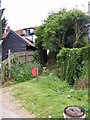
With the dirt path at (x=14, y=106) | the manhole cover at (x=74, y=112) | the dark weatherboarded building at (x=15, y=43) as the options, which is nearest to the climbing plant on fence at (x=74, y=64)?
the dirt path at (x=14, y=106)

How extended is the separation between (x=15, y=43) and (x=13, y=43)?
0.77 ft

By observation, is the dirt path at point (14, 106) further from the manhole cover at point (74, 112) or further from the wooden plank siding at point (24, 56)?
the wooden plank siding at point (24, 56)

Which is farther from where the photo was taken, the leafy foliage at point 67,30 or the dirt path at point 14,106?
the leafy foliage at point 67,30

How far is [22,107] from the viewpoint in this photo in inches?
120

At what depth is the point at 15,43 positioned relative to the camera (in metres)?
11.9

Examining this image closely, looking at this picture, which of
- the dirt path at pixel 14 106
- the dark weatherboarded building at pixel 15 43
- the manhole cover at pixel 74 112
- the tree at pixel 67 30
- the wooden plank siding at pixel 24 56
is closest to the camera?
the manhole cover at pixel 74 112

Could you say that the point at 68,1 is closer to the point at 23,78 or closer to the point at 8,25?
the point at 23,78

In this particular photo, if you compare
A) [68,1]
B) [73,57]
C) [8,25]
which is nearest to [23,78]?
[73,57]

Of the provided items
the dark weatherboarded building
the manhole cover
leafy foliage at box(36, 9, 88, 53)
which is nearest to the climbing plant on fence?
leafy foliage at box(36, 9, 88, 53)

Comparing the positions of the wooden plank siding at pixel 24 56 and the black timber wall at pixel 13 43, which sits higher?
the black timber wall at pixel 13 43

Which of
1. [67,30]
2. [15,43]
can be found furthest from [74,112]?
[15,43]

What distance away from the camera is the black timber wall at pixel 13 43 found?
11539mm

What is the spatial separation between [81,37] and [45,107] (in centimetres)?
614

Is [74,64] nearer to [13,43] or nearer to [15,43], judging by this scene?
[15,43]
